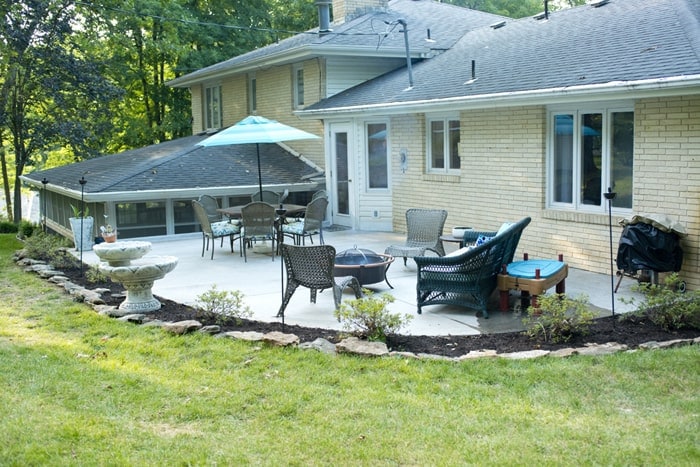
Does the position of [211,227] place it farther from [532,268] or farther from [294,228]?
[532,268]

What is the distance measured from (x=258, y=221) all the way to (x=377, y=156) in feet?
13.3

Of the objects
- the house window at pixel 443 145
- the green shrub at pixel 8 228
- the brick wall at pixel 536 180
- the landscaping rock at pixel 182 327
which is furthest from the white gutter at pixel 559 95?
the green shrub at pixel 8 228

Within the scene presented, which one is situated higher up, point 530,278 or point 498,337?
point 530,278

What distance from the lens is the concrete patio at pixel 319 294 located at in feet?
27.1

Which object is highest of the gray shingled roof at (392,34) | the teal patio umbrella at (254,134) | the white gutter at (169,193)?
the gray shingled roof at (392,34)

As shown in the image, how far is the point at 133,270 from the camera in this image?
28.8 ft

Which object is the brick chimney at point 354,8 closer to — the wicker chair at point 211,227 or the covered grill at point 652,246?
the wicker chair at point 211,227

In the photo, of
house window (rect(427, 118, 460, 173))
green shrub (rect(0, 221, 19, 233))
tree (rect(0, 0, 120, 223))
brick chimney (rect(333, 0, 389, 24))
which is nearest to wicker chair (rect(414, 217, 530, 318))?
house window (rect(427, 118, 460, 173))

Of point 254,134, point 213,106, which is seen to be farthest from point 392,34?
point 213,106

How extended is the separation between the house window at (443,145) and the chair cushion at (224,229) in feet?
12.7

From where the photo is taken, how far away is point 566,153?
36.9 feet

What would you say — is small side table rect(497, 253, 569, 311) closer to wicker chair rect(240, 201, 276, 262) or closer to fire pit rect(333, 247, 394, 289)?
fire pit rect(333, 247, 394, 289)

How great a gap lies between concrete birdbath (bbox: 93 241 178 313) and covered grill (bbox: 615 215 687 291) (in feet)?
17.8

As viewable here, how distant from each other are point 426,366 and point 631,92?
485cm
